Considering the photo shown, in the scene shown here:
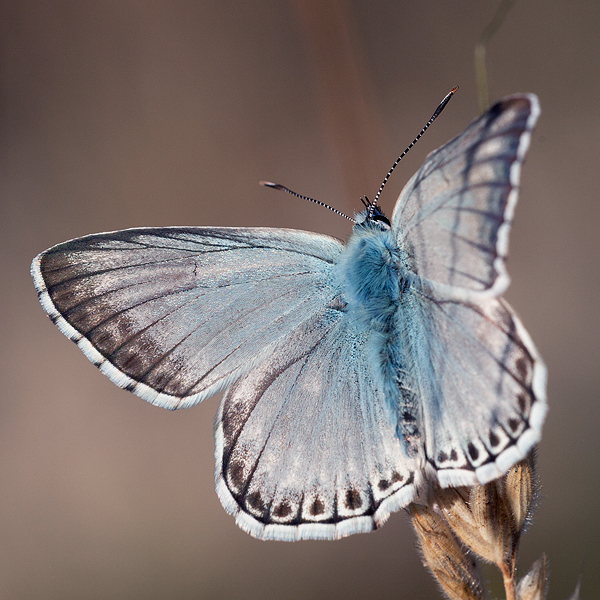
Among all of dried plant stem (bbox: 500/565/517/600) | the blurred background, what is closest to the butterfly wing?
dried plant stem (bbox: 500/565/517/600)

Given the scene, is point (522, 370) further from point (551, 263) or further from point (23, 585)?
point (23, 585)

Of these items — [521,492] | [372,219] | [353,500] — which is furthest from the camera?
[372,219]

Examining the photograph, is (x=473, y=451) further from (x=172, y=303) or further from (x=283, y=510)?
(x=172, y=303)

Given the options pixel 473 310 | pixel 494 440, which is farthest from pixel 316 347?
pixel 494 440

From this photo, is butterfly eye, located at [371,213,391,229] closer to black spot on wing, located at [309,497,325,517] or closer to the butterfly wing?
the butterfly wing

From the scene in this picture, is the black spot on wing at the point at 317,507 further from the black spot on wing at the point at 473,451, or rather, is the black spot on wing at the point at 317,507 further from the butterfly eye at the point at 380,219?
the butterfly eye at the point at 380,219

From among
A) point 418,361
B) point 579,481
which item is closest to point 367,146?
point 418,361
